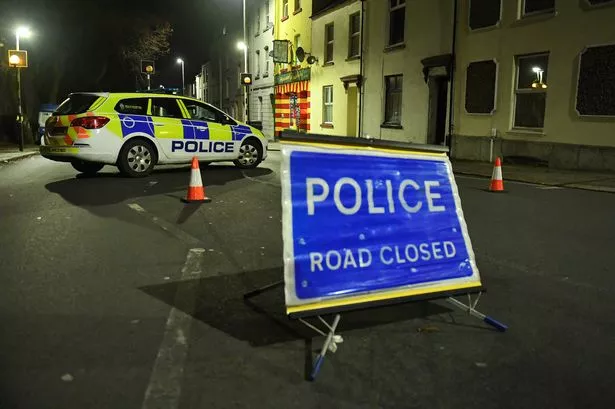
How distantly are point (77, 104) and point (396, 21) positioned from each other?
13723mm

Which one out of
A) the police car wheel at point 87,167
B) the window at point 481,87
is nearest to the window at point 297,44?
the window at point 481,87

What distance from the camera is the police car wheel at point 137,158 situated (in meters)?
11.6

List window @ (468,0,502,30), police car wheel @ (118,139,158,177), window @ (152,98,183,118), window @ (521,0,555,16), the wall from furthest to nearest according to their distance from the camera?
the wall, window @ (468,0,502,30), window @ (521,0,555,16), window @ (152,98,183,118), police car wheel @ (118,139,158,177)

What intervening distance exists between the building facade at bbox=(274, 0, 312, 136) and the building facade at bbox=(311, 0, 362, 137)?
3.07 ft

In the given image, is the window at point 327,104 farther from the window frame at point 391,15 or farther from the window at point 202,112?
the window at point 202,112

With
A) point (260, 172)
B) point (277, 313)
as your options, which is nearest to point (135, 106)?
point (260, 172)

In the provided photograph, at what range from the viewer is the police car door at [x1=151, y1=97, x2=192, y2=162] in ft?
39.4

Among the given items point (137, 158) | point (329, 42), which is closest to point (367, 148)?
point (137, 158)

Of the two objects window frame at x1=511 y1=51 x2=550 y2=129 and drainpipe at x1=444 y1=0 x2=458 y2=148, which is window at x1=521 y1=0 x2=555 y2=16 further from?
drainpipe at x1=444 y1=0 x2=458 y2=148

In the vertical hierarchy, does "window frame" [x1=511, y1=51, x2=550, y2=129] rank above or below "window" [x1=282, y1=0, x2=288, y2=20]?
below

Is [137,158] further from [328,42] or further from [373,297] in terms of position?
[328,42]

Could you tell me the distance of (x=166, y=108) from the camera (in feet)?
40.3

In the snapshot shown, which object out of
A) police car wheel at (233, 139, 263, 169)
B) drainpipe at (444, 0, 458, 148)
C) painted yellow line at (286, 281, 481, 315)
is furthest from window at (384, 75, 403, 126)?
painted yellow line at (286, 281, 481, 315)

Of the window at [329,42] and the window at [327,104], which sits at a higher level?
the window at [329,42]
